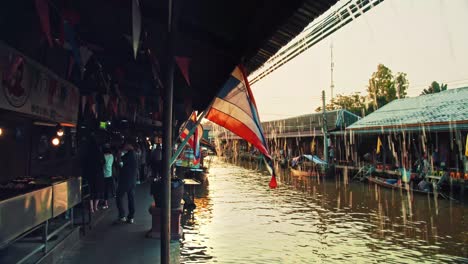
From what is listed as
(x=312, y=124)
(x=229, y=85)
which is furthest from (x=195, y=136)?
(x=312, y=124)

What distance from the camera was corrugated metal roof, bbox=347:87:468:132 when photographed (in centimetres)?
1984

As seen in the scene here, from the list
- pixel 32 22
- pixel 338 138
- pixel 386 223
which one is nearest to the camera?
pixel 32 22

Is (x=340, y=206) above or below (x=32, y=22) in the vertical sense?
below

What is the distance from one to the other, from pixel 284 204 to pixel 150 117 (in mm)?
8033

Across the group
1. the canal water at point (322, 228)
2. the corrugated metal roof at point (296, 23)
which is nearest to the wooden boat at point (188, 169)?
the canal water at point (322, 228)

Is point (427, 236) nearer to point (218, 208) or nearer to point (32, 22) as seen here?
point (218, 208)

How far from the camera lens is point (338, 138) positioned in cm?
3519

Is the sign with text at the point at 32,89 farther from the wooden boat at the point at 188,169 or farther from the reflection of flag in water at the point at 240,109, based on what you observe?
the wooden boat at the point at 188,169

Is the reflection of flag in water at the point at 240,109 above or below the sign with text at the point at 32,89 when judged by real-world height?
below

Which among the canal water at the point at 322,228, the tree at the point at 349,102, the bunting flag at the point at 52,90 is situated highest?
the tree at the point at 349,102

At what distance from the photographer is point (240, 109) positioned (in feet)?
13.8

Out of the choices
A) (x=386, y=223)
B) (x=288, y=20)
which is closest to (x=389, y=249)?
(x=386, y=223)

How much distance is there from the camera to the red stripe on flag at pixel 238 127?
12.9ft

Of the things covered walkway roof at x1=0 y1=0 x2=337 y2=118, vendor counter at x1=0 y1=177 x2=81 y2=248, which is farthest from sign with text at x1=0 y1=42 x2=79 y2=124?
vendor counter at x1=0 y1=177 x2=81 y2=248
